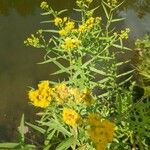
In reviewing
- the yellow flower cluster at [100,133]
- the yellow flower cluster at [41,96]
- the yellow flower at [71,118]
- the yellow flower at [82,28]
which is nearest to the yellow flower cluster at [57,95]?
the yellow flower cluster at [41,96]

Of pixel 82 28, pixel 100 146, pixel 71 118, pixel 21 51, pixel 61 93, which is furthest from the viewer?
pixel 21 51

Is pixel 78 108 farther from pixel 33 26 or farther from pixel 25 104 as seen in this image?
pixel 33 26

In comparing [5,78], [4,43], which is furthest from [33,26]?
[5,78]

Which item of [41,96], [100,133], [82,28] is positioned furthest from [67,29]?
[100,133]

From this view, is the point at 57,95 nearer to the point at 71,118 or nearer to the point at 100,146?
the point at 71,118

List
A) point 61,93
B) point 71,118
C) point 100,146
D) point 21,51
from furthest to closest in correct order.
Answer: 1. point 21,51
2. point 61,93
3. point 71,118
4. point 100,146

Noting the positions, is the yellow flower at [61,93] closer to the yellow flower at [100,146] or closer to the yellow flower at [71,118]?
the yellow flower at [71,118]
